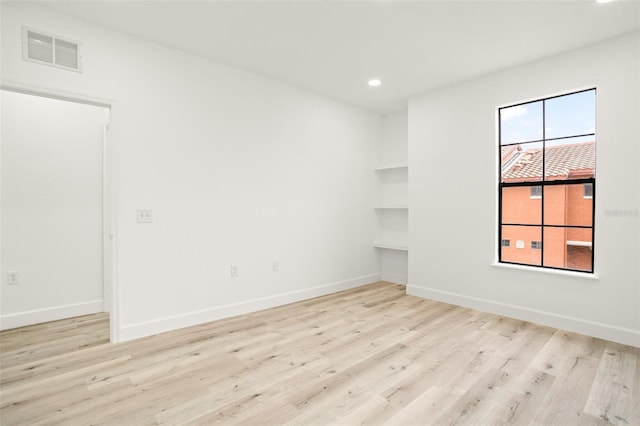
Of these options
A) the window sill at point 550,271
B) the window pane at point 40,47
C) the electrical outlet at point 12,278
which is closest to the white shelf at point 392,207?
the window sill at point 550,271

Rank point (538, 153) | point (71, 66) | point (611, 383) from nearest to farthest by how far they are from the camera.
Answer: point (611, 383)
point (71, 66)
point (538, 153)

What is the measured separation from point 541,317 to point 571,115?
2088 mm

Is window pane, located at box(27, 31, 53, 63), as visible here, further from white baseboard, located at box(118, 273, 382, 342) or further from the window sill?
the window sill

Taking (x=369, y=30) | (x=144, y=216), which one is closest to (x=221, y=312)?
(x=144, y=216)

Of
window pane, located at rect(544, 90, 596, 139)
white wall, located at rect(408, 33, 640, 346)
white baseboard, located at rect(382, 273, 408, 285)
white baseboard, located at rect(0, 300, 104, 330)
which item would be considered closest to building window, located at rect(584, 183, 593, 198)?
white wall, located at rect(408, 33, 640, 346)

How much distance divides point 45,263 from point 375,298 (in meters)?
3.78

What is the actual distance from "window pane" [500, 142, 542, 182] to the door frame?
406 cm

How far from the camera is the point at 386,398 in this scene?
2029 mm

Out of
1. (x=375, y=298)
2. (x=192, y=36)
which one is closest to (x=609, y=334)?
(x=375, y=298)

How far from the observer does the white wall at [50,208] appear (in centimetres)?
320

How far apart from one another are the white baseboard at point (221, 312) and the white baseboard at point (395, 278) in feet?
2.32

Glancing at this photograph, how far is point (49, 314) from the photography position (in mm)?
3389

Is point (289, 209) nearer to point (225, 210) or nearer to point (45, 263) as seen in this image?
point (225, 210)

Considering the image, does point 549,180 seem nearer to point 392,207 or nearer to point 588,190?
point 588,190
